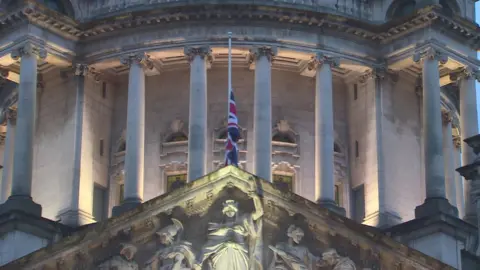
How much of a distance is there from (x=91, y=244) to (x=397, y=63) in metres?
22.9

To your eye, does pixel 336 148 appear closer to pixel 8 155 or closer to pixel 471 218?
pixel 471 218

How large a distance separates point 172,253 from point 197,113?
58.5 ft

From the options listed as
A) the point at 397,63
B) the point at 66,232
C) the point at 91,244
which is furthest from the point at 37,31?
the point at 91,244

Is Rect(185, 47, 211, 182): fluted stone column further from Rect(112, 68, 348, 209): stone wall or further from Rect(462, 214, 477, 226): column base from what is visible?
Rect(462, 214, 477, 226): column base

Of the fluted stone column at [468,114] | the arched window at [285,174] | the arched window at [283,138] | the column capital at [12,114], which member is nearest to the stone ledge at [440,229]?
the fluted stone column at [468,114]

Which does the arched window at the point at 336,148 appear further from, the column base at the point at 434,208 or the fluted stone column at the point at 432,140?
the column base at the point at 434,208

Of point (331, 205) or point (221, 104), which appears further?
point (221, 104)

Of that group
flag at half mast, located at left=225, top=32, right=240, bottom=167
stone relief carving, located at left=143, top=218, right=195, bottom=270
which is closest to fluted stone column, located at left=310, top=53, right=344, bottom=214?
flag at half mast, located at left=225, top=32, right=240, bottom=167

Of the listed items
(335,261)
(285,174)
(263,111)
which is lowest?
(335,261)

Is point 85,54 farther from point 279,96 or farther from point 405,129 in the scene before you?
point 405,129

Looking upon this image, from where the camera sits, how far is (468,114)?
77562 millimetres

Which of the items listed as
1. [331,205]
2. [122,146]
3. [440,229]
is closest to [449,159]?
[331,205]

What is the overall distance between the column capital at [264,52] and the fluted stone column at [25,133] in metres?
7.55

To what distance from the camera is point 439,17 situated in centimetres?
7650
